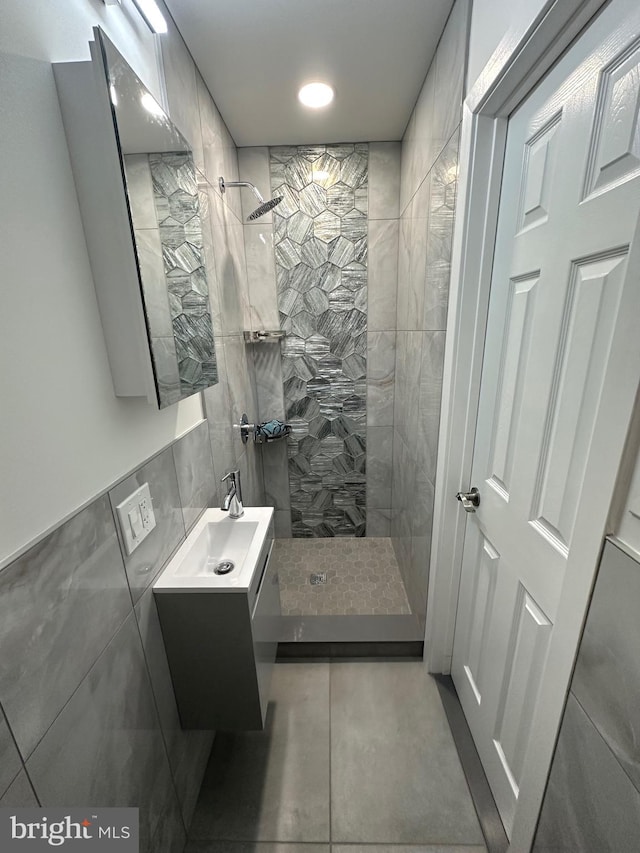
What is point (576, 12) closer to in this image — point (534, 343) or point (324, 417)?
point (534, 343)

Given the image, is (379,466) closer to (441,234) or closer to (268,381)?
(268,381)

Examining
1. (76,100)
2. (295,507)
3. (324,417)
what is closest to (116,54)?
(76,100)

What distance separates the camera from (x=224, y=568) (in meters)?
1.16

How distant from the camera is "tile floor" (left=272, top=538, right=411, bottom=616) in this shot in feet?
6.37

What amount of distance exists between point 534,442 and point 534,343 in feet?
0.82

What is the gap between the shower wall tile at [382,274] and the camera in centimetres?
202

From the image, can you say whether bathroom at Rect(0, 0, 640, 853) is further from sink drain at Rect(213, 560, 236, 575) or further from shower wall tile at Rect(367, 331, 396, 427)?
sink drain at Rect(213, 560, 236, 575)

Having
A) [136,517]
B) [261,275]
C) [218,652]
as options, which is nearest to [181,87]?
[261,275]

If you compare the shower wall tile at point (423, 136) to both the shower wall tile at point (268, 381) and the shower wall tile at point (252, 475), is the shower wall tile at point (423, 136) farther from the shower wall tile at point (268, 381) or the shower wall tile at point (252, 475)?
the shower wall tile at point (252, 475)

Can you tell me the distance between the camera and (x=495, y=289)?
1.05m

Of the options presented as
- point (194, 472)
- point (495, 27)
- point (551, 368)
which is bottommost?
point (194, 472)

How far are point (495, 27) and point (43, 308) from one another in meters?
1.26
